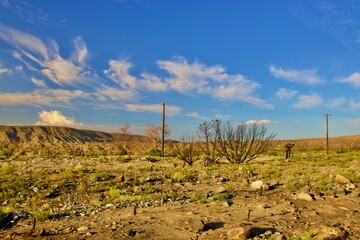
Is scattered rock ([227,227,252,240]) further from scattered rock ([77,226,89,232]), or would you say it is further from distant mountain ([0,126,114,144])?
distant mountain ([0,126,114,144])

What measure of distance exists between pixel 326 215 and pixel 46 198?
27.3 feet

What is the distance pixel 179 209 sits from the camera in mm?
8852

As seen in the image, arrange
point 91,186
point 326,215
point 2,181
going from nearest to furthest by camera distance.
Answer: point 326,215 → point 91,186 → point 2,181

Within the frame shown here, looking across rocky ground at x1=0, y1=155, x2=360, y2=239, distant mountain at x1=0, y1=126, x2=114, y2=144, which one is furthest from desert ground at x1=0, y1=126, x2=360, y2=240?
distant mountain at x1=0, y1=126, x2=114, y2=144

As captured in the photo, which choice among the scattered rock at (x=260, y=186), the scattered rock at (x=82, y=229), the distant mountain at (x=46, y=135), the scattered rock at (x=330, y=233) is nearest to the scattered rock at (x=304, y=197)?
the scattered rock at (x=260, y=186)

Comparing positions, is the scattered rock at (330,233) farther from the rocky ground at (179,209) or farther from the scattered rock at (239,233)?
the scattered rock at (239,233)

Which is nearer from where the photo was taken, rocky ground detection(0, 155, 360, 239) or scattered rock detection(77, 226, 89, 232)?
rocky ground detection(0, 155, 360, 239)

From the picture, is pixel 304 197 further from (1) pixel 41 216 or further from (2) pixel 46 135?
(2) pixel 46 135

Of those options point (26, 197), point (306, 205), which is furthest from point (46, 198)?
point (306, 205)

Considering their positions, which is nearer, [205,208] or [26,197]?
[205,208]

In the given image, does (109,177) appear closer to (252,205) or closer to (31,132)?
(252,205)

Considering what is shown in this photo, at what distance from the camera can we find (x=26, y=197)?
35.4 ft

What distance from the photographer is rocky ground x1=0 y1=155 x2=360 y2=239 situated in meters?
6.89

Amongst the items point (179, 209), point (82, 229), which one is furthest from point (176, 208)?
point (82, 229)
